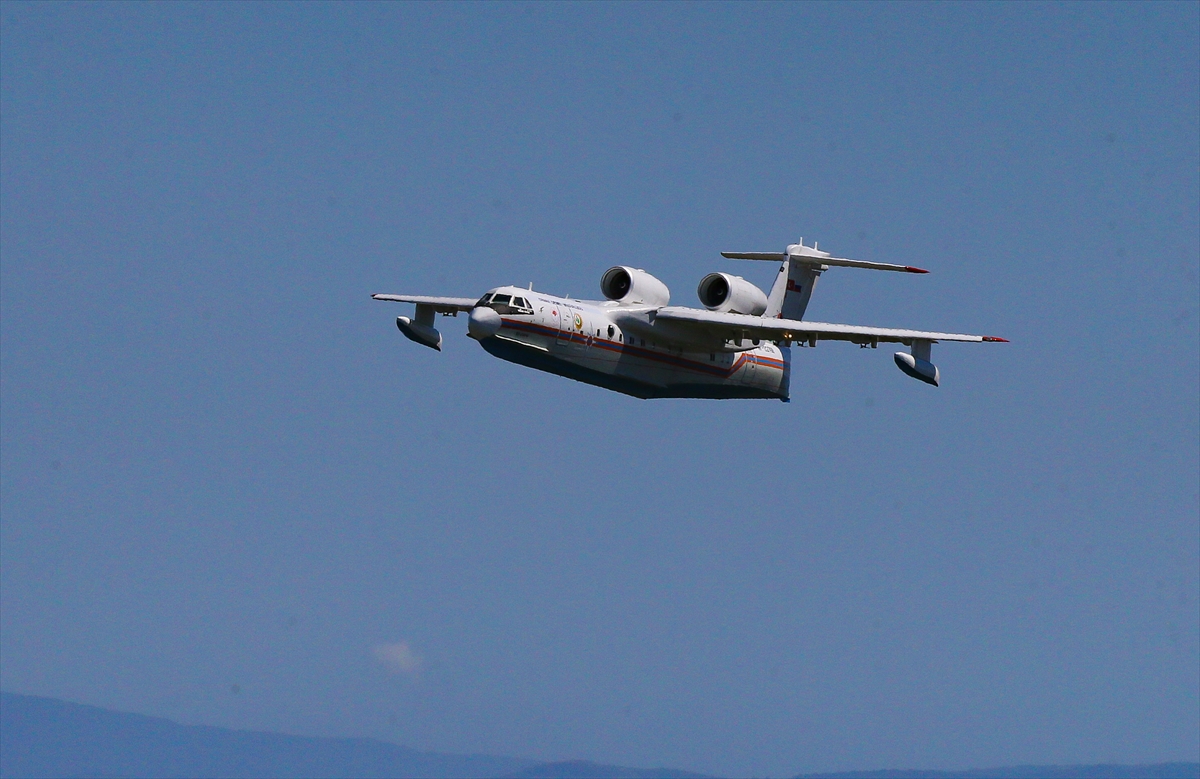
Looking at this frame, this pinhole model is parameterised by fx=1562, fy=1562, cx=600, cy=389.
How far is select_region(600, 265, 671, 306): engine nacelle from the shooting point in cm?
3841

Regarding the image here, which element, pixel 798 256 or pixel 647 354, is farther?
pixel 798 256

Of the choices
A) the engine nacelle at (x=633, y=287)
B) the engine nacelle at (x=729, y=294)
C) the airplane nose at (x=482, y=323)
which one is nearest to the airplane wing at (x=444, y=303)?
the engine nacelle at (x=633, y=287)

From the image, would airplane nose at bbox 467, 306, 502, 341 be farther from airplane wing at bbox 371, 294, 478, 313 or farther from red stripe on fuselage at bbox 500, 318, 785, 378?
airplane wing at bbox 371, 294, 478, 313

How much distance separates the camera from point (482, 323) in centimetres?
3384

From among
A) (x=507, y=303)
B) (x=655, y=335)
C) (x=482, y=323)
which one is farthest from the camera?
(x=655, y=335)

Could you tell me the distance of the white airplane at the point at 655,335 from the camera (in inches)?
1377

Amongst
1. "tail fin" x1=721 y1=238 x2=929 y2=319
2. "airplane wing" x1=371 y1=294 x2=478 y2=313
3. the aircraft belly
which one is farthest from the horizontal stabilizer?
"airplane wing" x1=371 y1=294 x2=478 y2=313

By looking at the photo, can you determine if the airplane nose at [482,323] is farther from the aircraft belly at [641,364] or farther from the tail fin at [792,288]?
the tail fin at [792,288]

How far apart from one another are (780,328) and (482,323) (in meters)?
7.65

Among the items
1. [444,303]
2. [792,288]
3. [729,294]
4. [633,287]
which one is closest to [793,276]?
[792,288]

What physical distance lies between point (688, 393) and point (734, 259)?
656 centimetres

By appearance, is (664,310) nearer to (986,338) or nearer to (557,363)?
(557,363)

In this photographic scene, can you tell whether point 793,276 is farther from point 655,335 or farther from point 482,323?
point 482,323

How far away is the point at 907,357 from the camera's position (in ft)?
119
